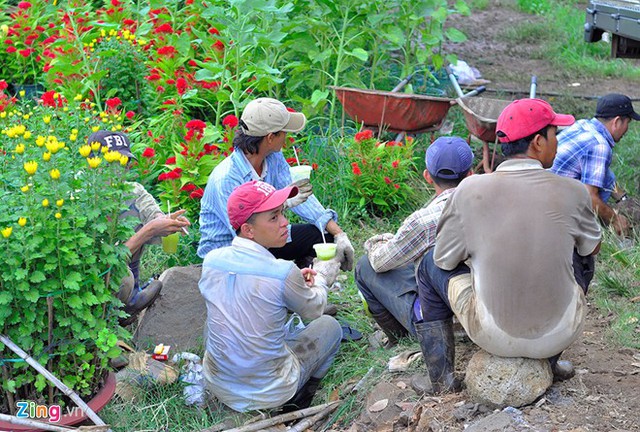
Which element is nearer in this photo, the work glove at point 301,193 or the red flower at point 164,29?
the work glove at point 301,193

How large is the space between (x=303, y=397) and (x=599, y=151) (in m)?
3.17

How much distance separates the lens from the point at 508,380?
4.45 meters

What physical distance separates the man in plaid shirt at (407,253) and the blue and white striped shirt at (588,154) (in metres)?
2.25

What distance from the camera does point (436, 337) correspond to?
477cm

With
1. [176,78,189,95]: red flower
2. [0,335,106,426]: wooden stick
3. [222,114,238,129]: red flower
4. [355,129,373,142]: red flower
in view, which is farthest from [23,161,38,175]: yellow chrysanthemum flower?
[355,129,373,142]: red flower

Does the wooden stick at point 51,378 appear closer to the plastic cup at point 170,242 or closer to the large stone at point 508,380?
the plastic cup at point 170,242

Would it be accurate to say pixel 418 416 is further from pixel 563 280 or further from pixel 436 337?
pixel 563 280

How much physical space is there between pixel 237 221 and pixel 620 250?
3.30 m

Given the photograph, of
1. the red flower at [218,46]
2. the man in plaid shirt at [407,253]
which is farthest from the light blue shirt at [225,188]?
the red flower at [218,46]

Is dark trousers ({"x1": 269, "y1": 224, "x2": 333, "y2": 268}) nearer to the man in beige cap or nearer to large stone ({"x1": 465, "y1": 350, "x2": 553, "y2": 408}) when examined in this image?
the man in beige cap

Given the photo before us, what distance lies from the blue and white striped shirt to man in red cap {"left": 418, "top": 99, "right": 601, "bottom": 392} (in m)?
2.67

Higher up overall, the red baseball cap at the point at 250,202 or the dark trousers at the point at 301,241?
the red baseball cap at the point at 250,202

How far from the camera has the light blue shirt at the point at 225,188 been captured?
5.84m

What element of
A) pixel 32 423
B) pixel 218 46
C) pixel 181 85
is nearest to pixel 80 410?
pixel 32 423
